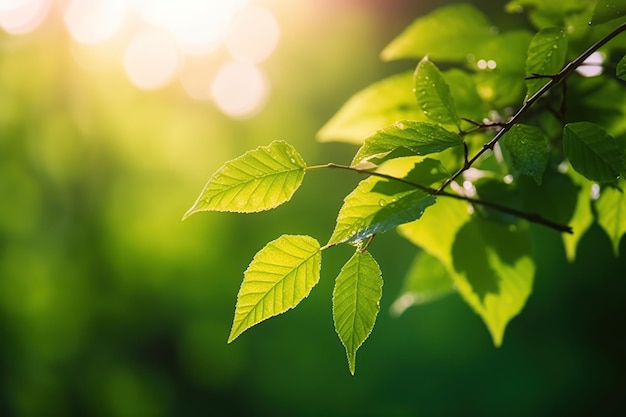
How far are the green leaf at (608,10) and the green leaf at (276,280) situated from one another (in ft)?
0.95

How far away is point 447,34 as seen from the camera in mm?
732

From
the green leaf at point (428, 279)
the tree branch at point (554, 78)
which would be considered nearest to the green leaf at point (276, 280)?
the tree branch at point (554, 78)

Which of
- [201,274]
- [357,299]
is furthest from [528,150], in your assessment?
[201,274]

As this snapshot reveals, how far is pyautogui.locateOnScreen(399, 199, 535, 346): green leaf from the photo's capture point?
64 centimetres

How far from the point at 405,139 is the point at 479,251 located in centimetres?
25

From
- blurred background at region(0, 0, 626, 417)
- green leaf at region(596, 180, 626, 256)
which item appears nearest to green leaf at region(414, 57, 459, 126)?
green leaf at region(596, 180, 626, 256)

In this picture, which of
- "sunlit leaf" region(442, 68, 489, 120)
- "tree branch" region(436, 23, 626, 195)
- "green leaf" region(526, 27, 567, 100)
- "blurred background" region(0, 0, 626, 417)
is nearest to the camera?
"tree branch" region(436, 23, 626, 195)

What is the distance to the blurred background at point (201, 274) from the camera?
21.5 feet

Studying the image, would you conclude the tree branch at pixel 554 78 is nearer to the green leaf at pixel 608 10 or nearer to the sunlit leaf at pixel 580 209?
the green leaf at pixel 608 10

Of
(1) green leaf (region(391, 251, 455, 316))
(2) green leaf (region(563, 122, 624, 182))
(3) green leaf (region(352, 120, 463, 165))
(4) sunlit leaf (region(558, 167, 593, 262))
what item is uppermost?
(3) green leaf (region(352, 120, 463, 165))

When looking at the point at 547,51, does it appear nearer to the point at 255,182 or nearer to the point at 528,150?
the point at 528,150

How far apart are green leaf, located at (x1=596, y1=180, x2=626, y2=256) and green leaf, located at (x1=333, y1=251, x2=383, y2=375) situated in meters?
0.30

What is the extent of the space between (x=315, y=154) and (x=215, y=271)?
198 centimetres

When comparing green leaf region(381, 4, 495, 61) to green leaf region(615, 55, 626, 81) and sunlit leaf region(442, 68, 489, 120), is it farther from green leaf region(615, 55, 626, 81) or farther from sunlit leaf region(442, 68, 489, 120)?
green leaf region(615, 55, 626, 81)
